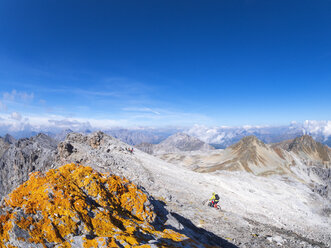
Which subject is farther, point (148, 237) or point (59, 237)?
point (148, 237)

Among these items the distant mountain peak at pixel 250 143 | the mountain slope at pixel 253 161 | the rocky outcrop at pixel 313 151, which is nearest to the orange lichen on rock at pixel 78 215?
the mountain slope at pixel 253 161

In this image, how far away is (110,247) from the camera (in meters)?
7.78

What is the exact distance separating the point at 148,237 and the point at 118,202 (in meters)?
4.06

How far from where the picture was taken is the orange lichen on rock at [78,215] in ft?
26.9

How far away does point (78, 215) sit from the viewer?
9758 millimetres

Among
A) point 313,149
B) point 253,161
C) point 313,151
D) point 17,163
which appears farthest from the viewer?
point 313,149

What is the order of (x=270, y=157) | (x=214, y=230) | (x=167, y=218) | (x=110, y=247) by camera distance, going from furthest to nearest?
1. (x=270, y=157)
2. (x=214, y=230)
3. (x=167, y=218)
4. (x=110, y=247)

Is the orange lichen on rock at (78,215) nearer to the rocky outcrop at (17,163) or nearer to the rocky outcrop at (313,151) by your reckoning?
the rocky outcrop at (17,163)

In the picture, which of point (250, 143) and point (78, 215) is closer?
point (78, 215)

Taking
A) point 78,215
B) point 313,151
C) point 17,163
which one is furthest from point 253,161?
point 17,163

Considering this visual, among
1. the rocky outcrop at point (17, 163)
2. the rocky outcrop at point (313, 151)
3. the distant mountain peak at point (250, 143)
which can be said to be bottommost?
the rocky outcrop at point (17, 163)

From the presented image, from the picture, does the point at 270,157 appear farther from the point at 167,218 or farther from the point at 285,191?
the point at 167,218

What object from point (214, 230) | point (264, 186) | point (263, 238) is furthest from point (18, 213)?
point (264, 186)

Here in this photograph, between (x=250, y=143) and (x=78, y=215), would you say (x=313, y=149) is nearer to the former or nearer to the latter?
(x=250, y=143)
